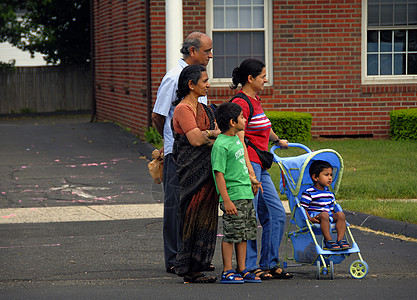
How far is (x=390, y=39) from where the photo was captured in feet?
51.1

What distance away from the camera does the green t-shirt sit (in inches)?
232

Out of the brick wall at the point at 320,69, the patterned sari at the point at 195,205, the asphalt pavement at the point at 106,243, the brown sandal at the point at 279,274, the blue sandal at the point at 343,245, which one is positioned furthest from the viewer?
the brick wall at the point at 320,69

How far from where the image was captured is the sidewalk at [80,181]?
9.34 meters

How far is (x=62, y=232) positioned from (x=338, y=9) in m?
8.95

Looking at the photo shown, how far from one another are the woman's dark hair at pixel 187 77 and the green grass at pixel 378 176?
11.1ft

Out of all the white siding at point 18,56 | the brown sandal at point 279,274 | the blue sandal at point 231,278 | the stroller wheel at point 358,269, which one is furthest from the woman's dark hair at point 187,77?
the white siding at point 18,56

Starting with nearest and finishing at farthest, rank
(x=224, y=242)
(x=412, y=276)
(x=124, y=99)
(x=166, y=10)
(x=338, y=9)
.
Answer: (x=224, y=242)
(x=412, y=276)
(x=166, y=10)
(x=338, y=9)
(x=124, y=99)

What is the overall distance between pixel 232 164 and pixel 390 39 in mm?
10547

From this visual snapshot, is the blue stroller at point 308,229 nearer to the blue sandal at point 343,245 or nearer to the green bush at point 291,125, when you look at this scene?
the blue sandal at point 343,245

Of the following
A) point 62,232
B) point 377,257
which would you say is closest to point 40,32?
point 62,232

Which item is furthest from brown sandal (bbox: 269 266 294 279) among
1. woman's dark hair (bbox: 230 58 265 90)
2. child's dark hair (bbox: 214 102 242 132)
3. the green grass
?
the green grass

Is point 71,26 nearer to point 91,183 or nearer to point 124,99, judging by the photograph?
point 124,99

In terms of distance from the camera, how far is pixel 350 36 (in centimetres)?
1532

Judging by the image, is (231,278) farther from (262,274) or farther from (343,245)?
(343,245)
